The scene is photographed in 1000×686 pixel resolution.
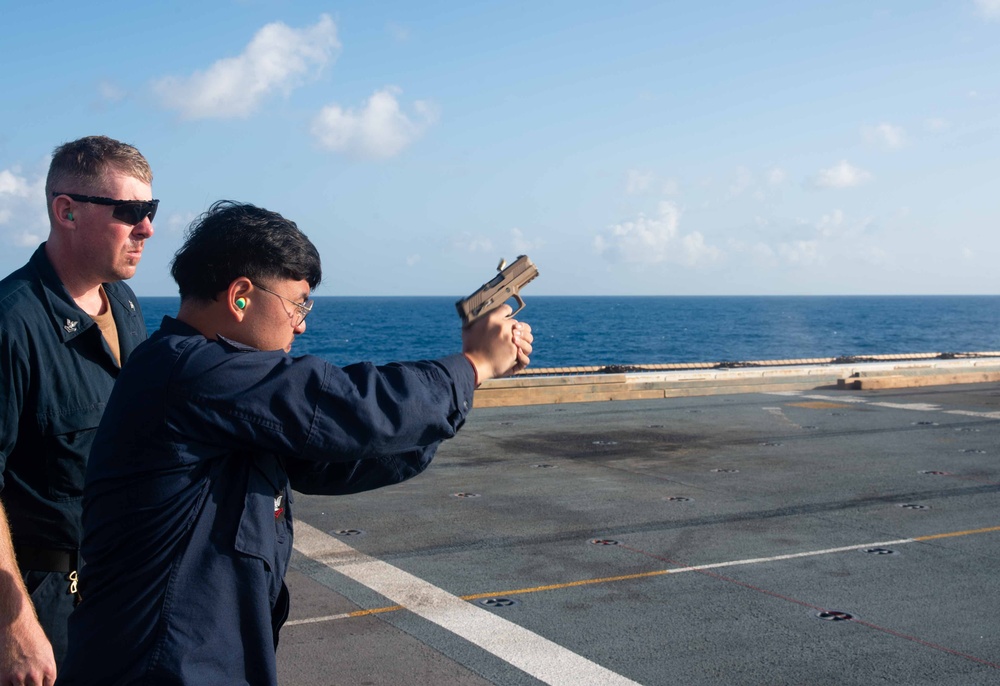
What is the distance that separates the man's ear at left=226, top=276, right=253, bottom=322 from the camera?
2.36 meters

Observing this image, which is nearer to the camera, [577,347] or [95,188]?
[95,188]

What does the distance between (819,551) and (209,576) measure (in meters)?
5.83

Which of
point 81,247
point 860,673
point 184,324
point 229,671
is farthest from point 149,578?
point 860,673

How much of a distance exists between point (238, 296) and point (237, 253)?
0.32 ft

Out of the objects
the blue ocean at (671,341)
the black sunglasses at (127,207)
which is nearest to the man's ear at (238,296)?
the black sunglasses at (127,207)

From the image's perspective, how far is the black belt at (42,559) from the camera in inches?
120

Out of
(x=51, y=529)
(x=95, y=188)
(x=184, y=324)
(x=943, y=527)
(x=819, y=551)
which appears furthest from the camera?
(x=943, y=527)

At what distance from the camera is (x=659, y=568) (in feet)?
22.2

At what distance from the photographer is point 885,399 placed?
1708cm

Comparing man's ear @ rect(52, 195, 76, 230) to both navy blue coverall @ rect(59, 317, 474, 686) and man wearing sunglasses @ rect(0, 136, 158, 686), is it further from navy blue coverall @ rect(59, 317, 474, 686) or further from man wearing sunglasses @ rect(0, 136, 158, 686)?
navy blue coverall @ rect(59, 317, 474, 686)

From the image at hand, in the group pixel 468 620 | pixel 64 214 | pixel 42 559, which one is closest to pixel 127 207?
pixel 64 214

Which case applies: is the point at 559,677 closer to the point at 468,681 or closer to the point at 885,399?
the point at 468,681

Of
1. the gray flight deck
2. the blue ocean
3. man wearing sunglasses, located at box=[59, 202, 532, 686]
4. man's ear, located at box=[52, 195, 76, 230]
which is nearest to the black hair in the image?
man wearing sunglasses, located at box=[59, 202, 532, 686]

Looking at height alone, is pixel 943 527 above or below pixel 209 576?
below
